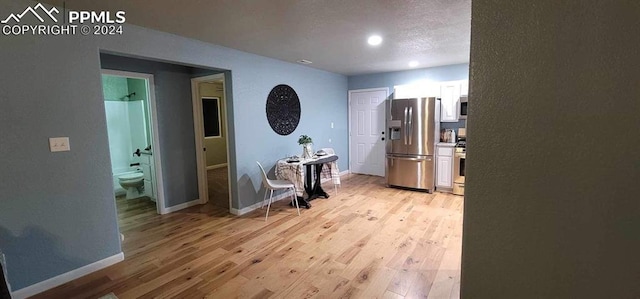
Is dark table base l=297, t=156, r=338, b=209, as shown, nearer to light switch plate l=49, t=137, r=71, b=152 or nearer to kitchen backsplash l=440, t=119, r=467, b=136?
kitchen backsplash l=440, t=119, r=467, b=136

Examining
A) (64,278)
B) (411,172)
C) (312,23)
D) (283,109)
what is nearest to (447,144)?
(411,172)

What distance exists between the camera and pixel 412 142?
16.3 ft

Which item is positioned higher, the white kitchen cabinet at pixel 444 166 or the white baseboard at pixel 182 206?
the white kitchen cabinet at pixel 444 166

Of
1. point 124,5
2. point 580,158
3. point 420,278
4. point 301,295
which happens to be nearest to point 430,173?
point 420,278

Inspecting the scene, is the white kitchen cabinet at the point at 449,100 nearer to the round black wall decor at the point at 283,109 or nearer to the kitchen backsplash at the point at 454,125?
the kitchen backsplash at the point at 454,125

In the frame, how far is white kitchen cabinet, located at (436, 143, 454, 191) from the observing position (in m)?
4.82

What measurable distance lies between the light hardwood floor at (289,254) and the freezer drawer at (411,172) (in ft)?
2.05

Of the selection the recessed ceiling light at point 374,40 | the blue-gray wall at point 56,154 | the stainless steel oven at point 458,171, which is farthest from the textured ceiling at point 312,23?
the stainless steel oven at point 458,171

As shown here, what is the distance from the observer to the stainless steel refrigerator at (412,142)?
189 inches

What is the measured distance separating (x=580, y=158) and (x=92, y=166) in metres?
3.28

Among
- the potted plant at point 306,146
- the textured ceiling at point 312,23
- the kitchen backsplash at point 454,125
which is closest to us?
the textured ceiling at point 312,23

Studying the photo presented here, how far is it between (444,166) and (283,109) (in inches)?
116

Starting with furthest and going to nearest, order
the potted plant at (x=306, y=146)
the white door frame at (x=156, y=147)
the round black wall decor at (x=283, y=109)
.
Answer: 1. the potted plant at (x=306, y=146)
2. the round black wall decor at (x=283, y=109)
3. the white door frame at (x=156, y=147)

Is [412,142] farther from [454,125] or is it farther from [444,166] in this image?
[454,125]
